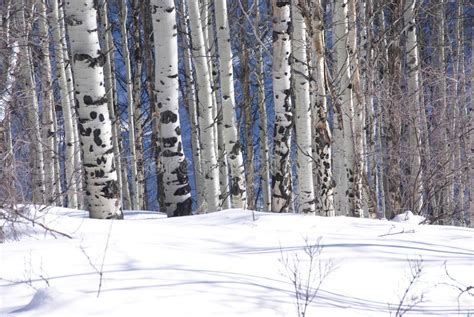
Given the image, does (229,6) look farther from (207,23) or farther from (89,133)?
(89,133)

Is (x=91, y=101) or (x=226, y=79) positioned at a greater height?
(x=226, y=79)

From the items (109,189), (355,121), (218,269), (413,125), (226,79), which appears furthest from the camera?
(413,125)

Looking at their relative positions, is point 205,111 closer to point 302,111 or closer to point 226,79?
point 226,79

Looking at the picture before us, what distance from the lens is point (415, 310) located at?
10.8ft

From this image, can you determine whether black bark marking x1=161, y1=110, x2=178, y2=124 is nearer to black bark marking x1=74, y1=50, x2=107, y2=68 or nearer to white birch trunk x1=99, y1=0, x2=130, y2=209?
black bark marking x1=74, y1=50, x2=107, y2=68

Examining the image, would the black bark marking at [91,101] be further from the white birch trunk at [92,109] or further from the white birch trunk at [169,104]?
the white birch trunk at [169,104]

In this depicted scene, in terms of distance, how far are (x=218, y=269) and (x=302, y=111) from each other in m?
3.95

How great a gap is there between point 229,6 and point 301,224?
11323mm

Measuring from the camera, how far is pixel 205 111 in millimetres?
8609

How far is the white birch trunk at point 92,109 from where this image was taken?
539cm

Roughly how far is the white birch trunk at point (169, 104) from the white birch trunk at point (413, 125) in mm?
3850

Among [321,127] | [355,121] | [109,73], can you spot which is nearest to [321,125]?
[321,127]

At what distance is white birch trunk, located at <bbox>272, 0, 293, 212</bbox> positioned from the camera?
22.9 feet

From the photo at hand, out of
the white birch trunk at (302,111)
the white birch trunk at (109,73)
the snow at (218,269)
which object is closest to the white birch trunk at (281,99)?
the white birch trunk at (302,111)
